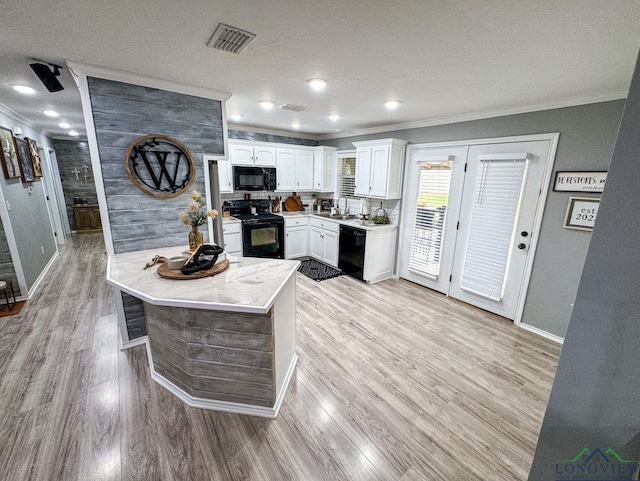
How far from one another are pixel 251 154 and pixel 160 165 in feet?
7.35

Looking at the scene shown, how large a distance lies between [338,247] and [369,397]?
2.82 meters

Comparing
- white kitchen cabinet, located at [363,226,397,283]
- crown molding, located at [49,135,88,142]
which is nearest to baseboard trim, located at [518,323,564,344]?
white kitchen cabinet, located at [363,226,397,283]

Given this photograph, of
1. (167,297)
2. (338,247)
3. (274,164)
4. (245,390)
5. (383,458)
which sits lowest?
(383,458)

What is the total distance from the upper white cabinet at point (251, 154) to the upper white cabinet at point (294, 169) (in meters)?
0.15

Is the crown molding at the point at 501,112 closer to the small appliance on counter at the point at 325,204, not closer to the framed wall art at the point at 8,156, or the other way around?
the small appliance on counter at the point at 325,204

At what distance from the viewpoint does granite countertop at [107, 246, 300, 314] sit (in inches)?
63.9

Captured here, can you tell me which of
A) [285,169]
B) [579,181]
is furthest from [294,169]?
[579,181]

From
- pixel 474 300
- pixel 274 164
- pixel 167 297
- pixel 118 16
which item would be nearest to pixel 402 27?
pixel 118 16

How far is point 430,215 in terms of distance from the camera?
12.8 feet

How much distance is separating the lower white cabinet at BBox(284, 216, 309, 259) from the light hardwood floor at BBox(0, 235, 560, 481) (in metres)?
2.11

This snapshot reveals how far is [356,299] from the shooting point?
3719mm

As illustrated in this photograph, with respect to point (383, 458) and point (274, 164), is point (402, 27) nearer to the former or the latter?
point (383, 458)

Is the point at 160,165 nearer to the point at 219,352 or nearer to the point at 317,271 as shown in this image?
the point at 219,352

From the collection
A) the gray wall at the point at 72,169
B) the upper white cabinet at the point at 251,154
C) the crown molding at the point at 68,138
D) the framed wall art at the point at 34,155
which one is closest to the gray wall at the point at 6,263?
the framed wall art at the point at 34,155
